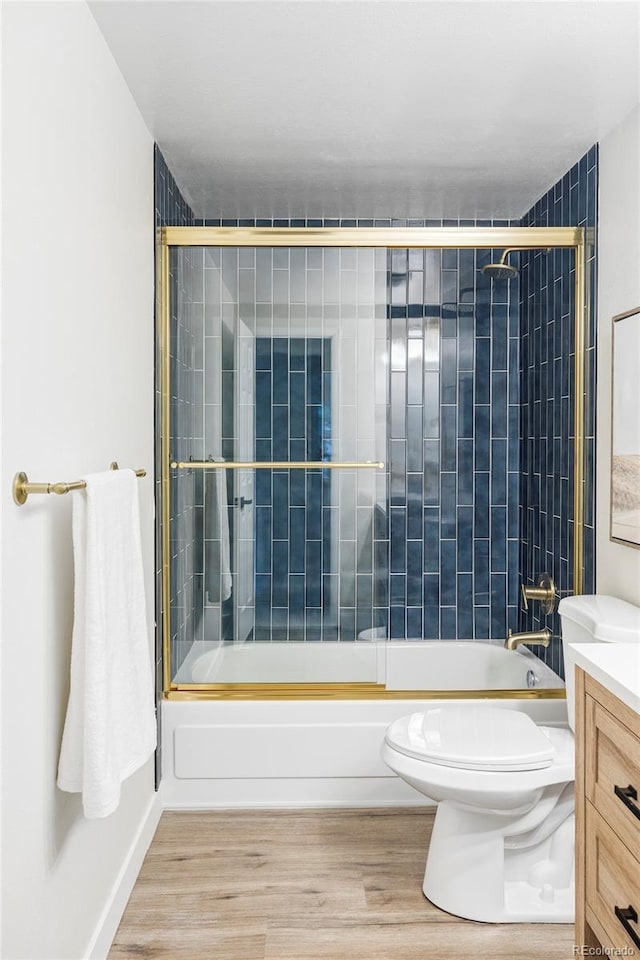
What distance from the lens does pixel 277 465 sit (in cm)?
284

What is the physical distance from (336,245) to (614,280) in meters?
1.00

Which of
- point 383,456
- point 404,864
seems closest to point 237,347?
point 383,456

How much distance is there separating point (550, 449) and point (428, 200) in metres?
1.22

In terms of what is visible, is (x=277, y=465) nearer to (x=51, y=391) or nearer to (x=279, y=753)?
(x=279, y=753)

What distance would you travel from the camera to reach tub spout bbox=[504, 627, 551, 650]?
2.96m

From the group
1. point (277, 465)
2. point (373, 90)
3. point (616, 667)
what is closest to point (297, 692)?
point (277, 465)

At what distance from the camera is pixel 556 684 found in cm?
290

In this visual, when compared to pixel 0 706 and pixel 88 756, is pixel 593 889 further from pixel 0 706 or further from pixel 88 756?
pixel 0 706

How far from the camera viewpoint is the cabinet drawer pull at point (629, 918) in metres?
1.36

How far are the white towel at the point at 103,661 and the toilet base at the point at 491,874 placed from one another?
0.98 meters

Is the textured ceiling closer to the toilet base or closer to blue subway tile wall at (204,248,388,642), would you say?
blue subway tile wall at (204,248,388,642)

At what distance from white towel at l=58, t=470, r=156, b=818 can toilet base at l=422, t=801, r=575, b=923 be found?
979mm

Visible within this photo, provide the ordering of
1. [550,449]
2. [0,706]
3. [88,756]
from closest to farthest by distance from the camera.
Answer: [0,706] < [88,756] < [550,449]

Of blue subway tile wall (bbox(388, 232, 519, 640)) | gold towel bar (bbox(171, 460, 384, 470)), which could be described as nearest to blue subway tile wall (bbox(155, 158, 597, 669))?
blue subway tile wall (bbox(388, 232, 519, 640))
